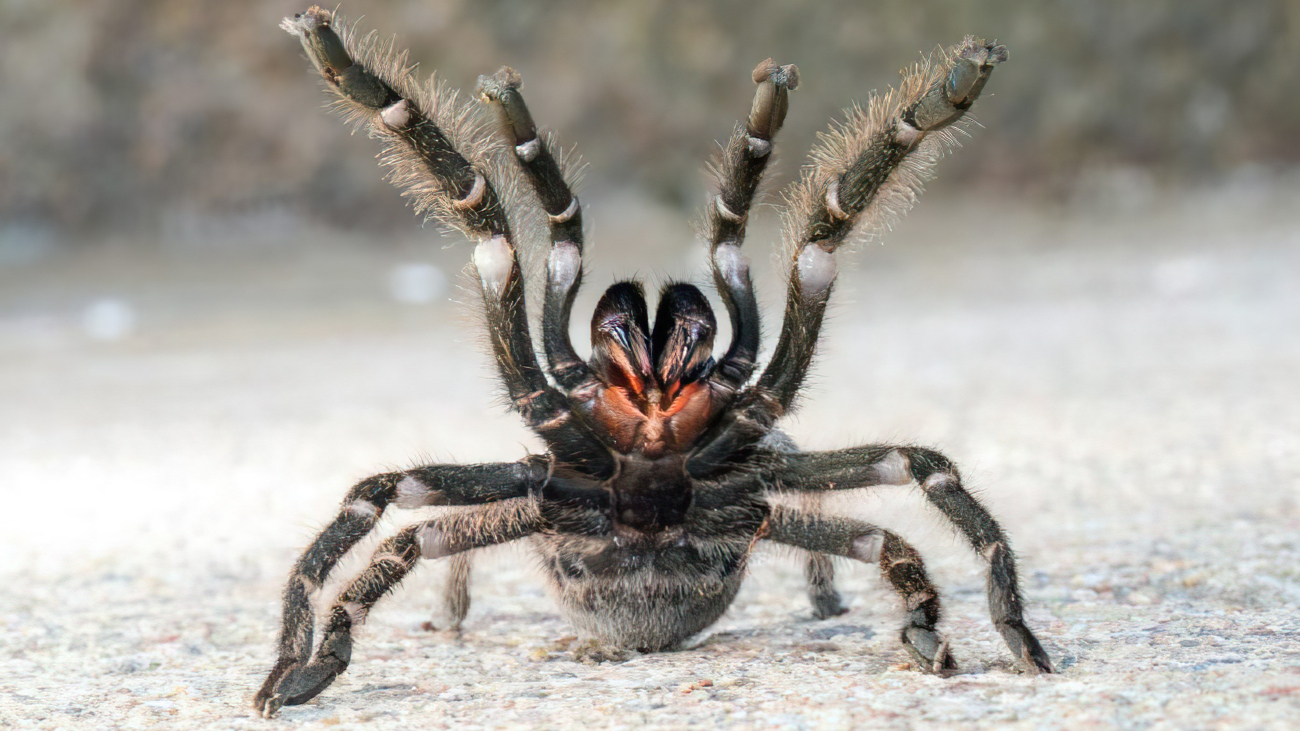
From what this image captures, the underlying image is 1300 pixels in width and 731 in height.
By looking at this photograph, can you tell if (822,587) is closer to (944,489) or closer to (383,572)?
(944,489)

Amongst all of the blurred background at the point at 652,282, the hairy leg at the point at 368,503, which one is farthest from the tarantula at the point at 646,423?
the blurred background at the point at 652,282

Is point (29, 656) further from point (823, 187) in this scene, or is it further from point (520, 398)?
point (823, 187)

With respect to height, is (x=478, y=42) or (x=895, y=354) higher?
(x=478, y=42)

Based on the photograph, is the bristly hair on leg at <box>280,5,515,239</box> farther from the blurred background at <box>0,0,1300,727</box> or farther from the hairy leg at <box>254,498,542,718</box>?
the hairy leg at <box>254,498,542,718</box>

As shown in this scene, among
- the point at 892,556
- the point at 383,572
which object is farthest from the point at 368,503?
the point at 892,556

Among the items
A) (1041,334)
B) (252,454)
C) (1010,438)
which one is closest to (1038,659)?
(1010,438)

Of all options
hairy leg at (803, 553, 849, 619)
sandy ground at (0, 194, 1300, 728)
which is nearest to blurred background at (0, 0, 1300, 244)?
sandy ground at (0, 194, 1300, 728)
